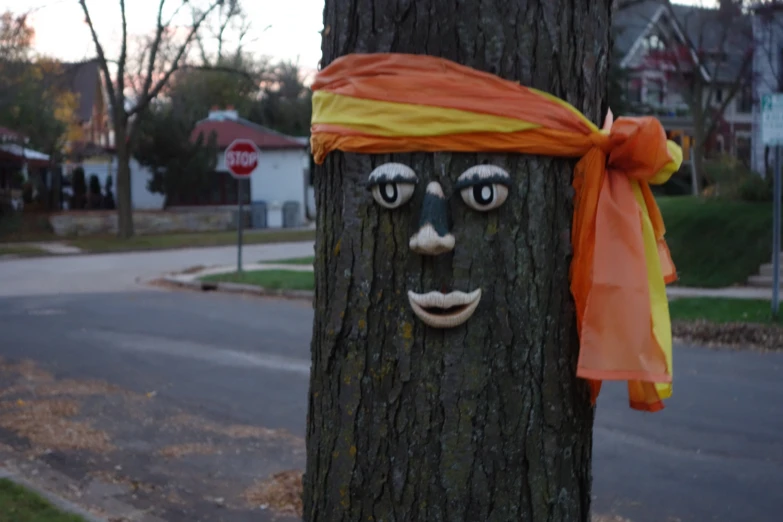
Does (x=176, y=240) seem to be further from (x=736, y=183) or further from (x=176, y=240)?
(x=736, y=183)

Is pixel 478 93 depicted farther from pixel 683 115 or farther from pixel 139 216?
pixel 683 115

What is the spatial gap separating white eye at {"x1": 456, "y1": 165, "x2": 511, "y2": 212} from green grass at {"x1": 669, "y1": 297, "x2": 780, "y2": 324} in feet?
34.1

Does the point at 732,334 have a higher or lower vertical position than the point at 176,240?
lower

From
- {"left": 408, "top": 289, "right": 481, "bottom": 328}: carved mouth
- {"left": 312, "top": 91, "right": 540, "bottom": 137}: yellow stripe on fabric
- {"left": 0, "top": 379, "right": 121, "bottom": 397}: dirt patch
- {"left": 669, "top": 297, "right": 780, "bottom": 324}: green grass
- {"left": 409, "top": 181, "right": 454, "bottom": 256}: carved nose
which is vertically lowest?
{"left": 0, "top": 379, "right": 121, "bottom": 397}: dirt patch

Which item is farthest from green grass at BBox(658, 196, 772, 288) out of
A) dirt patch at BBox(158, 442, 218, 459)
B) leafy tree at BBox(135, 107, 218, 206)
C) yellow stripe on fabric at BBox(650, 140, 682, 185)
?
leafy tree at BBox(135, 107, 218, 206)

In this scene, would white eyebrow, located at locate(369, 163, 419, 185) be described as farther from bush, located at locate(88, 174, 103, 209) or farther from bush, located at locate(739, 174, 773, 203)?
bush, located at locate(88, 174, 103, 209)

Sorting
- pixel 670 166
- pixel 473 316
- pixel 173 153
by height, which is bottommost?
pixel 473 316

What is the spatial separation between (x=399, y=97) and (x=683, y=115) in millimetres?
50358

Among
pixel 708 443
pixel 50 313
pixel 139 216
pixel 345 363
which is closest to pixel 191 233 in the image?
pixel 139 216

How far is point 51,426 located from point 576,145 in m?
6.00

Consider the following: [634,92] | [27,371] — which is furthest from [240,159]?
[634,92]

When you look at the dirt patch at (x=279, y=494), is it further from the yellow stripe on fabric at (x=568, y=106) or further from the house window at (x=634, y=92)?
the house window at (x=634, y=92)

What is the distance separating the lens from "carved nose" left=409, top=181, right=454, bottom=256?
2.47 metres

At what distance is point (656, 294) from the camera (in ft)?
8.63
